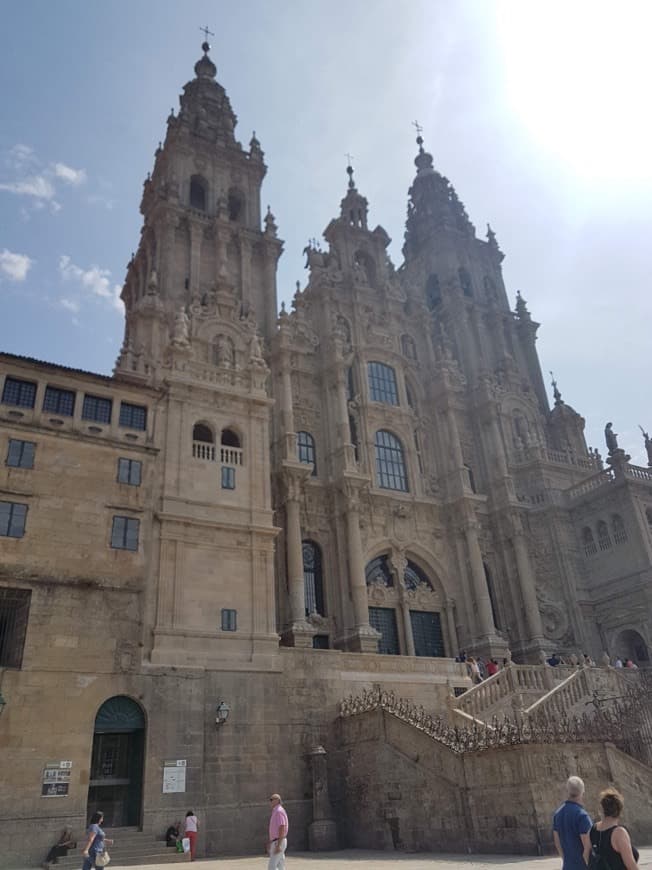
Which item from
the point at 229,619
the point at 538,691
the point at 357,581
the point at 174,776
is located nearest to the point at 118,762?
the point at 174,776

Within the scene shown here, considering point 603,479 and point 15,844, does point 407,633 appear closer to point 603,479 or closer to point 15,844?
point 603,479

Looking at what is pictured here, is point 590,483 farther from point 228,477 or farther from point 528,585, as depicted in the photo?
point 228,477

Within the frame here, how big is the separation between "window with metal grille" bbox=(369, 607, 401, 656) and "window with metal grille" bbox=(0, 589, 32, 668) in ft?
57.0

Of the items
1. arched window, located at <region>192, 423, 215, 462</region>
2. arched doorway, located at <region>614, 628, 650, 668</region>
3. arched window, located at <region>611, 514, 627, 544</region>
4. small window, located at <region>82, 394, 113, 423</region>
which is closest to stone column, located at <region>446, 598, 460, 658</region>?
arched doorway, located at <region>614, 628, 650, 668</region>

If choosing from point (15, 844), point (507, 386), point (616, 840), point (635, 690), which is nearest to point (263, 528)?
point (15, 844)

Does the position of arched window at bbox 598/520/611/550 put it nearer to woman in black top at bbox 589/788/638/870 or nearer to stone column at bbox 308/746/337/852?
stone column at bbox 308/746/337/852

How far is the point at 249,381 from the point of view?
28734mm

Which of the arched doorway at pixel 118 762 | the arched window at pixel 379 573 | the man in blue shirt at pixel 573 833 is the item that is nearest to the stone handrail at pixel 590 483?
the arched window at pixel 379 573

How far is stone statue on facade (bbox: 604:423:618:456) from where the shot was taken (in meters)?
37.6

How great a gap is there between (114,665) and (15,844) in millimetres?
4881

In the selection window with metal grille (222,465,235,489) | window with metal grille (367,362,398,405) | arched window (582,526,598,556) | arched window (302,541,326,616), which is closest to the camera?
window with metal grille (222,465,235,489)

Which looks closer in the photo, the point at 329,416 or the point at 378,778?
the point at 378,778

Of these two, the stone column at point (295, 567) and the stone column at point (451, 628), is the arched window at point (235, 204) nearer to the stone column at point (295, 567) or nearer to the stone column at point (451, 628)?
the stone column at point (295, 567)

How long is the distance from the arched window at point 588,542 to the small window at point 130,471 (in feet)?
84.2
